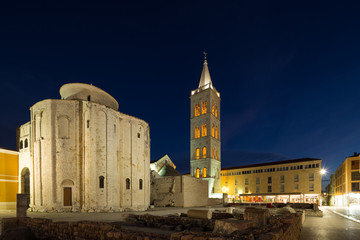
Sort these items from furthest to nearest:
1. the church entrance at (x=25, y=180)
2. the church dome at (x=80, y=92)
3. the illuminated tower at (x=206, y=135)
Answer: the illuminated tower at (x=206, y=135) → the church entrance at (x=25, y=180) → the church dome at (x=80, y=92)

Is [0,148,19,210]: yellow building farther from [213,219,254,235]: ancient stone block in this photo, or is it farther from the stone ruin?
[213,219,254,235]: ancient stone block

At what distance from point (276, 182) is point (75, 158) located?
50424 mm

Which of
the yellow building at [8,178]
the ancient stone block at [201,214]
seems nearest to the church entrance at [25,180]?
the yellow building at [8,178]

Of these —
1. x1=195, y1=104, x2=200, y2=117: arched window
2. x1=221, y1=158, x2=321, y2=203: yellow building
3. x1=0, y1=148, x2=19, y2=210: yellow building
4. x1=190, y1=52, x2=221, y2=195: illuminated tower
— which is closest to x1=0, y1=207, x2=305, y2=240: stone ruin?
x1=0, y1=148, x2=19, y2=210: yellow building

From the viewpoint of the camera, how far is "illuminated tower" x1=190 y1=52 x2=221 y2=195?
56.2 m

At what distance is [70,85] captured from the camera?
101 ft

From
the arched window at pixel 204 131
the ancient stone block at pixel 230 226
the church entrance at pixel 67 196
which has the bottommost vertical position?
the church entrance at pixel 67 196

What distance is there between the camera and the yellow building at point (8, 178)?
29328mm

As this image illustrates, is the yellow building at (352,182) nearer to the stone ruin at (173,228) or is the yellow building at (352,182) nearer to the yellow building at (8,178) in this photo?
the stone ruin at (173,228)

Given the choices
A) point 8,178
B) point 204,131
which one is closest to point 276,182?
point 204,131

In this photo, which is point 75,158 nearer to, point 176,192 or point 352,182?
point 176,192

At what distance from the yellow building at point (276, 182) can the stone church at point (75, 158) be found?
4021 cm

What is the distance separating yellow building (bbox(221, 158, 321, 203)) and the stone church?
40.2 meters

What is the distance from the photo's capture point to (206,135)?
57.8 m
